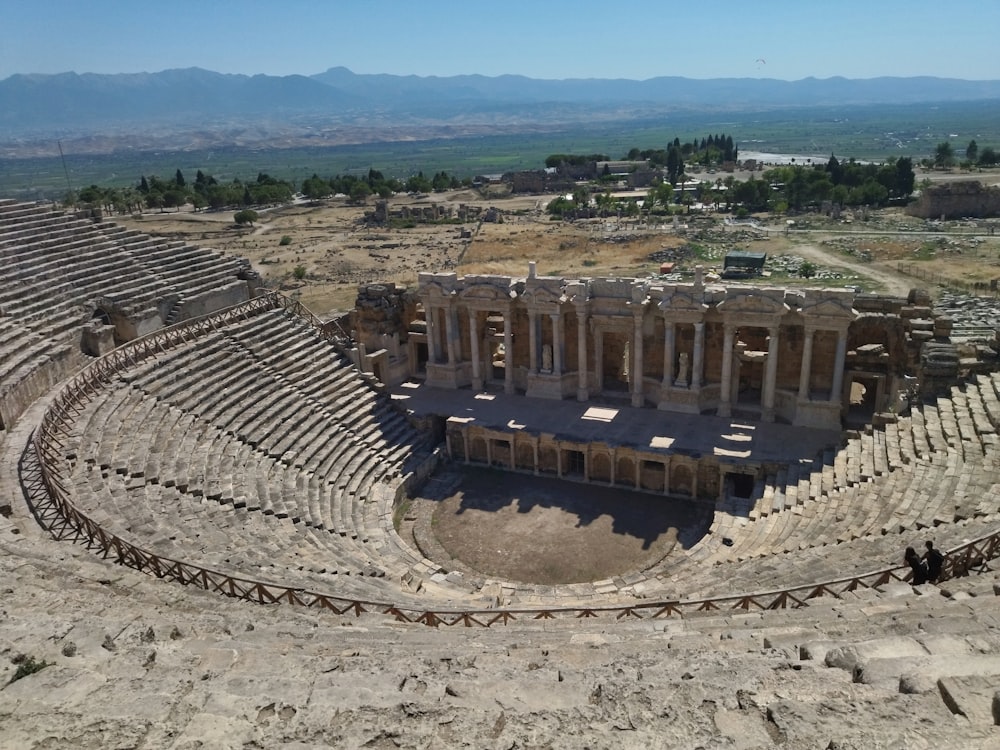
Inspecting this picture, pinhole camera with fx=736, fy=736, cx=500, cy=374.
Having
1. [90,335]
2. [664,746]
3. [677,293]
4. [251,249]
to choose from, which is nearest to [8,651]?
[664,746]

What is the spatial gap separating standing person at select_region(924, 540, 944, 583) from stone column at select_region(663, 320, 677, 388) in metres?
16.1

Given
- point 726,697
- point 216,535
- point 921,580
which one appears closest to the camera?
point 726,697

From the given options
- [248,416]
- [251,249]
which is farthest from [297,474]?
[251,249]

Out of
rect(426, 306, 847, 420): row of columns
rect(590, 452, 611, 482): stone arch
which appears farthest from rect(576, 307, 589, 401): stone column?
rect(590, 452, 611, 482): stone arch

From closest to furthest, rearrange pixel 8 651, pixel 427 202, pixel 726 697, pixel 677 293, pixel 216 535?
pixel 726 697
pixel 8 651
pixel 216 535
pixel 677 293
pixel 427 202

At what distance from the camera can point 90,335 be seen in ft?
79.4

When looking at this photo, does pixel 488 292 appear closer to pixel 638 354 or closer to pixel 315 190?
pixel 638 354

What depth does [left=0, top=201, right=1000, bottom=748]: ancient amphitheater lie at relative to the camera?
7.73m

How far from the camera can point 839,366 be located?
25.6m

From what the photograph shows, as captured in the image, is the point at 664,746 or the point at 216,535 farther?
the point at 216,535

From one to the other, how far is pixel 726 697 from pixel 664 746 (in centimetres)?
113

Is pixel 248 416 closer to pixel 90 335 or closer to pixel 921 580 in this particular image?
pixel 90 335

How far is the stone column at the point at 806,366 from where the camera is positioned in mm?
25547

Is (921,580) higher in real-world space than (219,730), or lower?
lower
